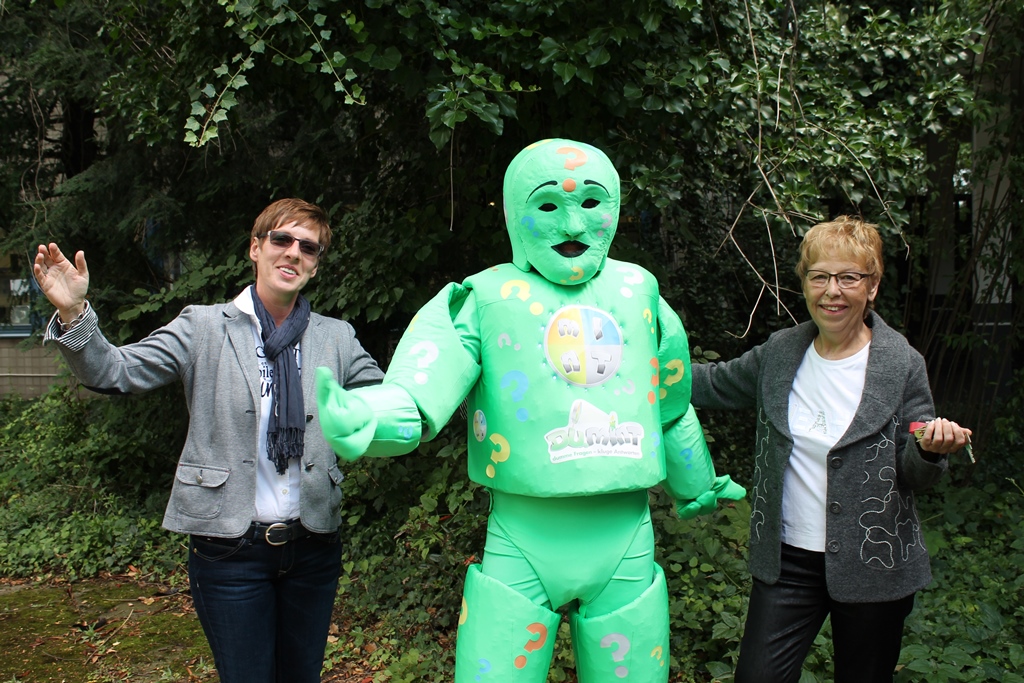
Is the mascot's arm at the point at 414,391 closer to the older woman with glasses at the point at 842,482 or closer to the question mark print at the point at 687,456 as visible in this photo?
the question mark print at the point at 687,456

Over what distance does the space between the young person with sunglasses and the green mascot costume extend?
386mm

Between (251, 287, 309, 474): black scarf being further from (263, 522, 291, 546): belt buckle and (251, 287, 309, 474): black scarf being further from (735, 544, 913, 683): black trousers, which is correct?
(735, 544, 913, 683): black trousers

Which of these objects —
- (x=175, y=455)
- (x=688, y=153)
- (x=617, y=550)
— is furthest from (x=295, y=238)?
(x=175, y=455)

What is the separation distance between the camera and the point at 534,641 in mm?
2229

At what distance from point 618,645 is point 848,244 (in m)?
1.30

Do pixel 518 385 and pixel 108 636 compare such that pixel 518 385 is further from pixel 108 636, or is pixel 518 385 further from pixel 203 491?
pixel 108 636

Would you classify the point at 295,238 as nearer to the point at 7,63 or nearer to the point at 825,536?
the point at 825,536

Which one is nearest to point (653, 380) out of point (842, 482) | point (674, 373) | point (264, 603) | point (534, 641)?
point (674, 373)

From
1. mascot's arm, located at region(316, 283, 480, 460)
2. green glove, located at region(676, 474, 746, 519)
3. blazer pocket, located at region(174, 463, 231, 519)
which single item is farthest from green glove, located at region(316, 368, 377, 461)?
green glove, located at region(676, 474, 746, 519)

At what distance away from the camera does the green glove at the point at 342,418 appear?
1.77 metres

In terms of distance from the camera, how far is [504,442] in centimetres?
226

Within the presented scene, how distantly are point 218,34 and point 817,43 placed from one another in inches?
130

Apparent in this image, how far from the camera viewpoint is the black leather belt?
2217 millimetres

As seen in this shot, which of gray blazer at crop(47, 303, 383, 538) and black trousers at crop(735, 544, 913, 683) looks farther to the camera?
black trousers at crop(735, 544, 913, 683)
